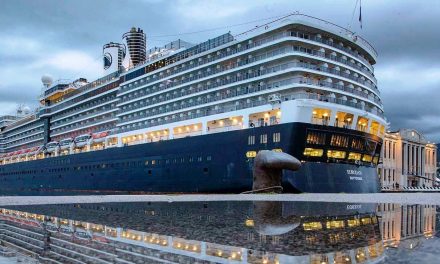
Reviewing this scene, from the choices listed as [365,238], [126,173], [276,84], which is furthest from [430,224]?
[126,173]

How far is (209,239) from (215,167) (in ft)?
94.5

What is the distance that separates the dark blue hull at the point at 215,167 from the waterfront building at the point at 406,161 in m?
43.6

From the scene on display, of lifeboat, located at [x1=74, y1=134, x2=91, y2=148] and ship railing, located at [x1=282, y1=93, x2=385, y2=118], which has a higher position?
ship railing, located at [x1=282, y1=93, x2=385, y2=118]

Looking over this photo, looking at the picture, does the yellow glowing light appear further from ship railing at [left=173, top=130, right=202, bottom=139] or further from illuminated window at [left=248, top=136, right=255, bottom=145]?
ship railing at [left=173, top=130, right=202, bottom=139]

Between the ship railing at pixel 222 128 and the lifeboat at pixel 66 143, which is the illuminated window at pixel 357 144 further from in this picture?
the lifeboat at pixel 66 143

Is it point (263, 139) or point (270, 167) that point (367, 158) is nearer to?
point (263, 139)

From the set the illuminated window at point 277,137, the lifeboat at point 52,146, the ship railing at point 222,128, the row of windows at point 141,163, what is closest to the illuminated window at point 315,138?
the illuminated window at point 277,137

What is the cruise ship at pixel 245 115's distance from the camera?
35531mm

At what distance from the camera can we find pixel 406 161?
3583 inches

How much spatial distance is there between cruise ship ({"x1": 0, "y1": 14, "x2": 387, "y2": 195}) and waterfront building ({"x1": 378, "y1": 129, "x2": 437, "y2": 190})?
4114 centimetres

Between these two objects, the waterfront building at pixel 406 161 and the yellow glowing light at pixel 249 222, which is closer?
the yellow glowing light at pixel 249 222

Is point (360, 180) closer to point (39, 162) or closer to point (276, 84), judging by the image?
point (276, 84)

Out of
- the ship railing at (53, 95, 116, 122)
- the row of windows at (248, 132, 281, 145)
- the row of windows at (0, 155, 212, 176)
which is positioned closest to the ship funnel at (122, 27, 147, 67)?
the ship railing at (53, 95, 116, 122)

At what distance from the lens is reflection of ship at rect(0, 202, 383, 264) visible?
775 cm
